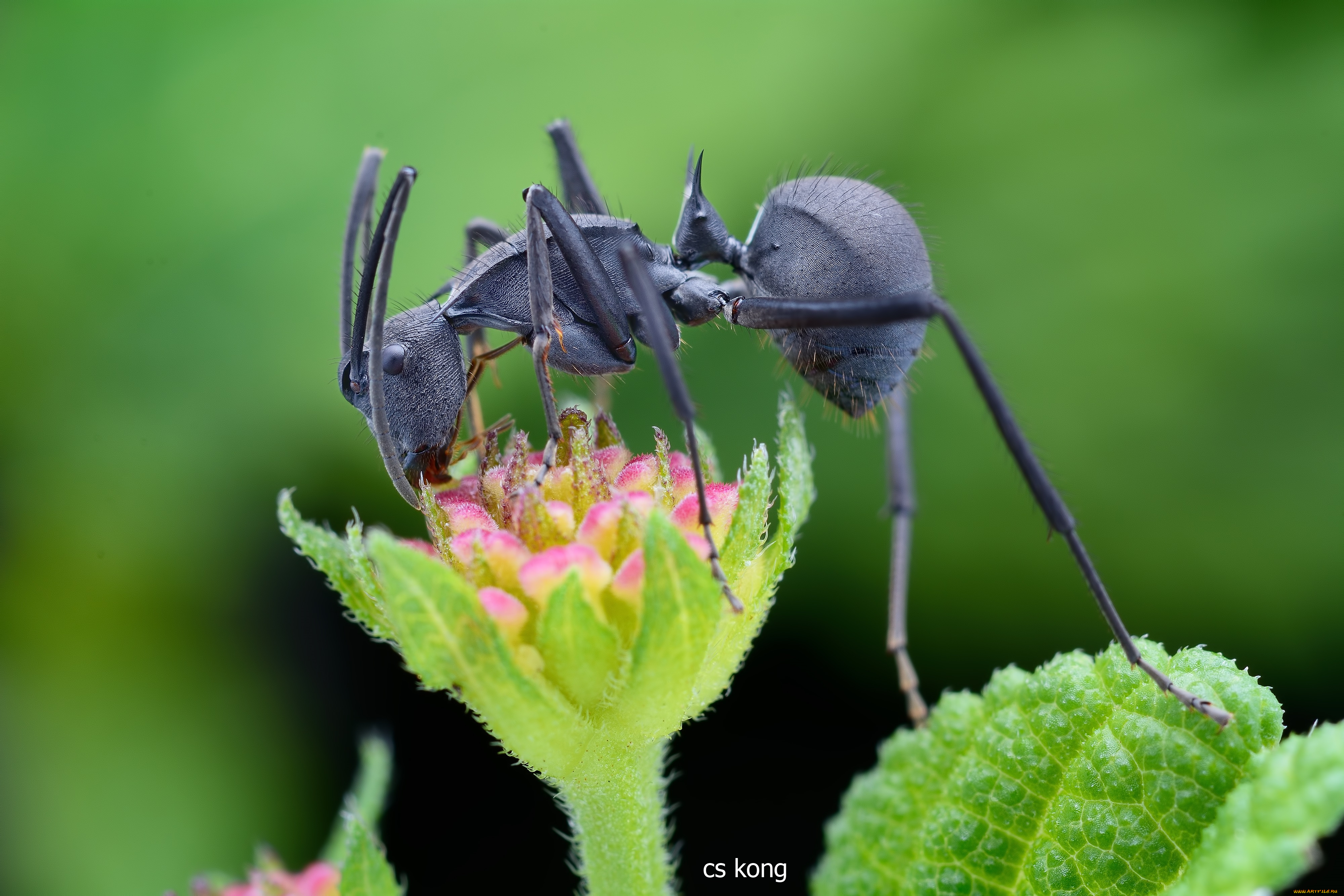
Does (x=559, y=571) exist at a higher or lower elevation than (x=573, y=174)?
lower

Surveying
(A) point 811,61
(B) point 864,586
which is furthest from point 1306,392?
(A) point 811,61

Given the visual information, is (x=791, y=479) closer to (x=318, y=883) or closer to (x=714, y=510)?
(x=714, y=510)

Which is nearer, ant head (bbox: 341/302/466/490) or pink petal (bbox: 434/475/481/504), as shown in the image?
pink petal (bbox: 434/475/481/504)

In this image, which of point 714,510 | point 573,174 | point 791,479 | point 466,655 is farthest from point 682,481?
point 573,174

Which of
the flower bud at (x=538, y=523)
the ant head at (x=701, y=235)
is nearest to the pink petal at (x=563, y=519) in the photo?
the flower bud at (x=538, y=523)

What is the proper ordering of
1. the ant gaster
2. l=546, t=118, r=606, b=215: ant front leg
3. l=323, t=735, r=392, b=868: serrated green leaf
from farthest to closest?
l=546, t=118, r=606, b=215: ant front leg, the ant gaster, l=323, t=735, r=392, b=868: serrated green leaf

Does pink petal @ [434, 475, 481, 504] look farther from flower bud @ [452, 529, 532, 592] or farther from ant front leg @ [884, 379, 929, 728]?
ant front leg @ [884, 379, 929, 728]

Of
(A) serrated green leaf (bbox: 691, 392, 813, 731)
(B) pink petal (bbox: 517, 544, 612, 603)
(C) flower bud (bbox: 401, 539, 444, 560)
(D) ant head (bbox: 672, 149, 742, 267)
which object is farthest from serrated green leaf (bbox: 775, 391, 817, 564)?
(D) ant head (bbox: 672, 149, 742, 267)
